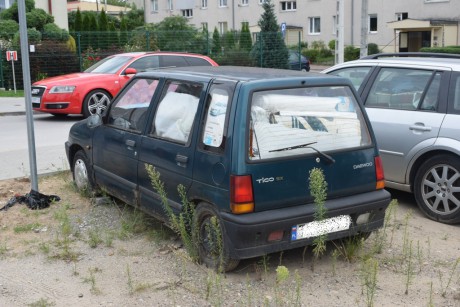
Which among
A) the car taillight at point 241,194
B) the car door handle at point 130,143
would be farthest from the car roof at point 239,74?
the car taillight at point 241,194

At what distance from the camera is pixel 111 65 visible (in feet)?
50.3

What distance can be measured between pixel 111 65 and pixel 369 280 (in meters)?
11.8

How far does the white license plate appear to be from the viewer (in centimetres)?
479

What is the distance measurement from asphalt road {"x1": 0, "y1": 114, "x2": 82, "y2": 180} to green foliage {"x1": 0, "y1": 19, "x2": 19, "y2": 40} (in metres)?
8.11

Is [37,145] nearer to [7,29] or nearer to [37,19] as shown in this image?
A: [7,29]

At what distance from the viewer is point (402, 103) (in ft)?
22.6

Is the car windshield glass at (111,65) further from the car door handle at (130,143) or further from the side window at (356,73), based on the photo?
the car door handle at (130,143)

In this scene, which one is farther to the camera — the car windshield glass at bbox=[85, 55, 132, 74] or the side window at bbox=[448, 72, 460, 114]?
the car windshield glass at bbox=[85, 55, 132, 74]

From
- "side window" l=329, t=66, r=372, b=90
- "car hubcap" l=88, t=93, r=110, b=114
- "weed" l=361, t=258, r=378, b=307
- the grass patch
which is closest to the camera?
"weed" l=361, t=258, r=378, b=307

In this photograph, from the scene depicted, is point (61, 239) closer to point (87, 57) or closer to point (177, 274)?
point (177, 274)

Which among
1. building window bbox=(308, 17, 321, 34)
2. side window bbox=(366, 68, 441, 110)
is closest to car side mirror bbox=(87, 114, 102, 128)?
side window bbox=(366, 68, 441, 110)

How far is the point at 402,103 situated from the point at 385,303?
3023mm

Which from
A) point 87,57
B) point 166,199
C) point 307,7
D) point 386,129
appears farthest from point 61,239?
point 307,7

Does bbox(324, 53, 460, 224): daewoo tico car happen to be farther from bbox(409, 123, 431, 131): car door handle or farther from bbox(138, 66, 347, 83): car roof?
bbox(138, 66, 347, 83): car roof
